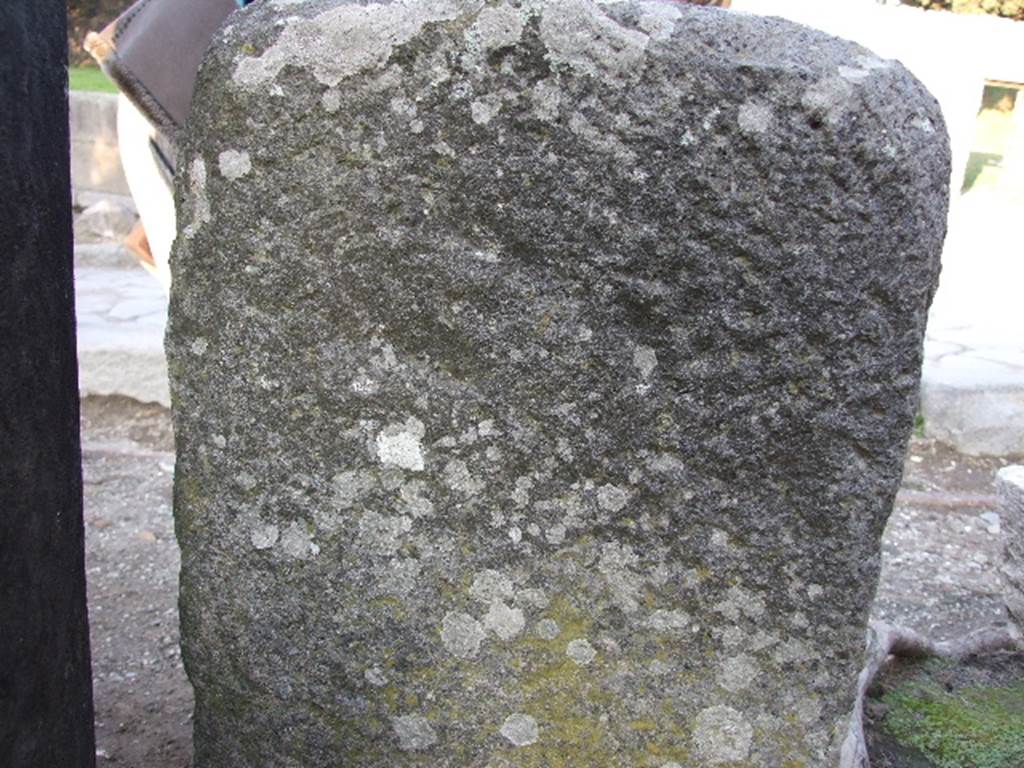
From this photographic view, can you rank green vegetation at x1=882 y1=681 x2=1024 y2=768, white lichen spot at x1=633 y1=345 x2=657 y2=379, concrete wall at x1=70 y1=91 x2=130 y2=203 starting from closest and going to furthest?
white lichen spot at x1=633 y1=345 x2=657 y2=379 < green vegetation at x1=882 y1=681 x2=1024 y2=768 < concrete wall at x1=70 y1=91 x2=130 y2=203

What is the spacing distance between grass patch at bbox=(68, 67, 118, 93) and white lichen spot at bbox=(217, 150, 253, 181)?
661 centimetres

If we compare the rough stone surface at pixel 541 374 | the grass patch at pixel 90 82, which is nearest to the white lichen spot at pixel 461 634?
the rough stone surface at pixel 541 374

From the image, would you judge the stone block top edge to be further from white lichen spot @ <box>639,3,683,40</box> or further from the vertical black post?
the vertical black post

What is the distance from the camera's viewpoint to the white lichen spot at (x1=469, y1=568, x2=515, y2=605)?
4.49ft

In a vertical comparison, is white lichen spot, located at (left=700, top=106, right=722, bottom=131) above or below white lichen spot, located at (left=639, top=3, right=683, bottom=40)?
below

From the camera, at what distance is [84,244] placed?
6477mm

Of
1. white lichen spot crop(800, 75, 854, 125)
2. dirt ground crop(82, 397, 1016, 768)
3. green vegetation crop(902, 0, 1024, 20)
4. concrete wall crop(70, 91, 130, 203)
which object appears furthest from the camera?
green vegetation crop(902, 0, 1024, 20)

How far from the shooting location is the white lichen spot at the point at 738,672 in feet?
4.41

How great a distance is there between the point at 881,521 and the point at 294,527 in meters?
0.76

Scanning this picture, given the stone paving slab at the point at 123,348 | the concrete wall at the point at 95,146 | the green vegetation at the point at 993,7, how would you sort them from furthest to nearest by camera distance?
the green vegetation at the point at 993,7, the concrete wall at the point at 95,146, the stone paving slab at the point at 123,348

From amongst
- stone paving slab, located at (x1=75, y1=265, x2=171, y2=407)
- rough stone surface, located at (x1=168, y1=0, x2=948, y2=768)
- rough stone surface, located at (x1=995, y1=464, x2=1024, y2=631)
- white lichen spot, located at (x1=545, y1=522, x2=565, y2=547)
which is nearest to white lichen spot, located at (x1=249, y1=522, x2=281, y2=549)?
rough stone surface, located at (x1=168, y1=0, x2=948, y2=768)

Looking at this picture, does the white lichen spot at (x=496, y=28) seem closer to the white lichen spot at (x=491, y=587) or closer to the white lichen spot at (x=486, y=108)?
the white lichen spot at (x=486, y=108)

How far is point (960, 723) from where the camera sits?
6.48ft

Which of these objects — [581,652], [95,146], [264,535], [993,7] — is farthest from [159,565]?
[993,7]
